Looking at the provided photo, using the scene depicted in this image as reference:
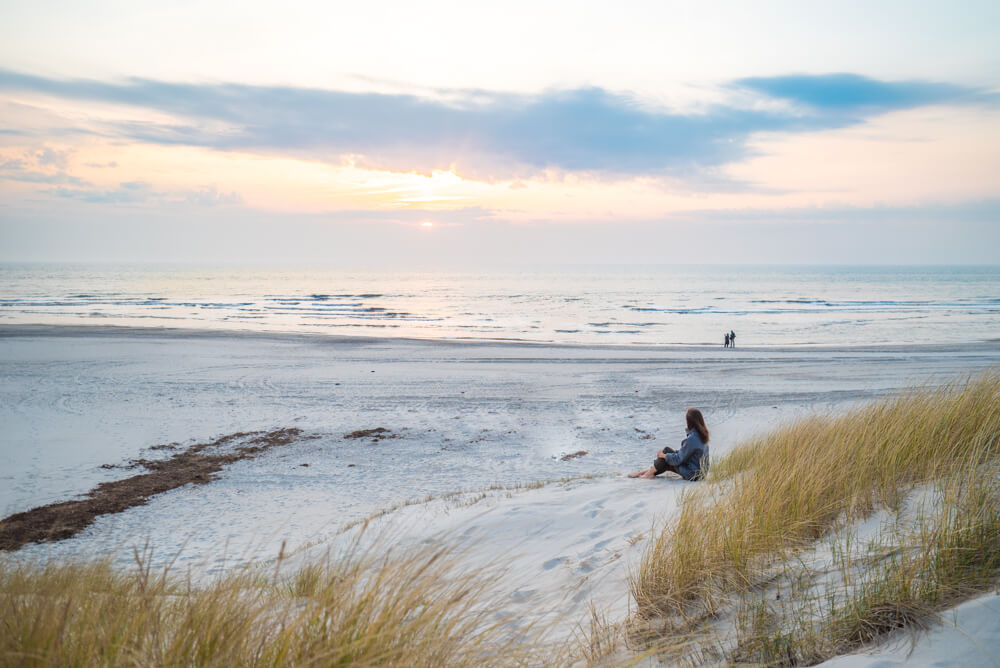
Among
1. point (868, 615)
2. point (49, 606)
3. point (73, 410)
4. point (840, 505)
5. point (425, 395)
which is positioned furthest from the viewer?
point (425, 395)

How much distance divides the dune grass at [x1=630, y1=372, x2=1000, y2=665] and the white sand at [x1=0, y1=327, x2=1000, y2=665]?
30 centimetres

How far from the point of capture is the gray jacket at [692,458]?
8062 millimetres

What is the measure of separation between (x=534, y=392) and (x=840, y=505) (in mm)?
15202

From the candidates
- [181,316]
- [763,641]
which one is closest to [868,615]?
[763,641]

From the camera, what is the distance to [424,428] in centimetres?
1480

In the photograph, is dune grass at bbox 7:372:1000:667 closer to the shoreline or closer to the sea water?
the shoreline

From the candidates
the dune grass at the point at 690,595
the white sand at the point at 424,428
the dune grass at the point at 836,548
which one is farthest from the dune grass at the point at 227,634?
the dune grass at the point at 836,548

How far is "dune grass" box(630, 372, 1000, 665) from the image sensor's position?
2832mm

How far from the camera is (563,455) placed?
12508mm

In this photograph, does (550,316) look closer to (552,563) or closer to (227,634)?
(552,563)

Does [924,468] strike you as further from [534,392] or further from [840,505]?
[534,392]

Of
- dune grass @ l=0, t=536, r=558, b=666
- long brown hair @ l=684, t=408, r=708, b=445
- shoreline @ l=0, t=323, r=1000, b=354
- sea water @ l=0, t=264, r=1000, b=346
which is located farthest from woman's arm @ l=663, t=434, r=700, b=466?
sea water @ l=0, t=264, r=1000, b=346

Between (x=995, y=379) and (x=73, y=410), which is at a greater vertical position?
(x=995, y=379)

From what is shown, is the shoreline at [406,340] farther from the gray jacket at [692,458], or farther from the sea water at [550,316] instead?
the gray jacket at [692,458]
